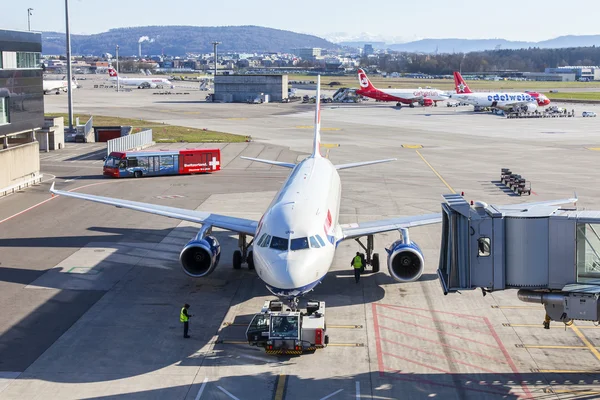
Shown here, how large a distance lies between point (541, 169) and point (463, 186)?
14903 millimetres

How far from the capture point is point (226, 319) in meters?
31.4

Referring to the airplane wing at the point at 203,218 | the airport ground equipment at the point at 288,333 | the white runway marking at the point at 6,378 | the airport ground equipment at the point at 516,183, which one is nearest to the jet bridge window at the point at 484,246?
the airport ground equipment at the point at 288,333

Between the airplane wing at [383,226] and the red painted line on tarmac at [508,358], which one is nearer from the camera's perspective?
the red painted line on tarmac at [508,358]

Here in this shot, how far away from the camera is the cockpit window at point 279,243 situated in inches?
1136

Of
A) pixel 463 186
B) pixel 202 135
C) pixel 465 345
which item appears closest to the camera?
pixel 465 345

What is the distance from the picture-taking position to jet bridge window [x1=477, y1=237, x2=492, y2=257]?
24422mm

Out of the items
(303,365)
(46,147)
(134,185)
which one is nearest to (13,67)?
(134,185)

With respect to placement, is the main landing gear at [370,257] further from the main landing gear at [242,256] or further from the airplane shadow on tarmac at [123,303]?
the main landing gear at [242,256]

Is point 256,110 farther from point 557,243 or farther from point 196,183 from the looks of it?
point 557,243

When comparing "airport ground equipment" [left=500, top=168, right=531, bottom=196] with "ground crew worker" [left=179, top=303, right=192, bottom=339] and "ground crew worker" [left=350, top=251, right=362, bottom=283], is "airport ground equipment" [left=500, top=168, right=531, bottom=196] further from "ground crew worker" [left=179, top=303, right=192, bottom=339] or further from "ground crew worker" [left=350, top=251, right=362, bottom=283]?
"ground crew worker" [left=179, top=303, right=192, bottom=339]

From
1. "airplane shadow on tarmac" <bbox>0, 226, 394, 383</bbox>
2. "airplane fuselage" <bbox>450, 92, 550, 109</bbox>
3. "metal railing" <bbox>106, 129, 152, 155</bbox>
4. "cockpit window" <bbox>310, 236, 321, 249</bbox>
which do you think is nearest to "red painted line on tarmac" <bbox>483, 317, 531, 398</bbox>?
"airplane shadow on tarmac" <bbox>0, 226, 394, 383</bbox>

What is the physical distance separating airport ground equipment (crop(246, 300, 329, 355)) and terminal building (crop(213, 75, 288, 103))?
492 ft

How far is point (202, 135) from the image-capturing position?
104 meters

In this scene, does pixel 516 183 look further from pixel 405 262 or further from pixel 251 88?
pixel 251 88
